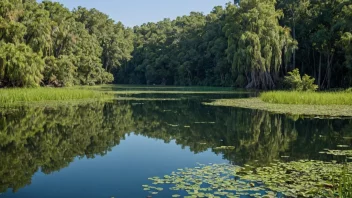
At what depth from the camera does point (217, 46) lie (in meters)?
62.8

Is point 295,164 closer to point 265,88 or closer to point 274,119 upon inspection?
point 274,119

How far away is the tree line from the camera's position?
36.9 metres

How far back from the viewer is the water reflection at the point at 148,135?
30.8 ft

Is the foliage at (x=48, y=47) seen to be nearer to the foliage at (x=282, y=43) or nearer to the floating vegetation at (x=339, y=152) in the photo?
the foliage at (x=282, y=43)

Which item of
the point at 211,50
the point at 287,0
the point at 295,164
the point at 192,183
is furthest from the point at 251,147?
the point at 211,50

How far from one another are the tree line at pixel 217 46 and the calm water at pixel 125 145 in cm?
2034

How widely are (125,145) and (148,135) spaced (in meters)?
2.15

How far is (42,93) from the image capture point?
26.1 meters

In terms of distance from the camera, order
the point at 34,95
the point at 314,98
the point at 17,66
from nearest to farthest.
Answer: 1. the point at 314,98
2. the point at 34,95
3. the point at 17,66

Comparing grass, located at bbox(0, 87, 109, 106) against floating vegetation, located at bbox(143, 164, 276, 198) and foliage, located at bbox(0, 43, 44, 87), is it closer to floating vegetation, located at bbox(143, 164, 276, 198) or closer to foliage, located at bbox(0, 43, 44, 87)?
foliage, located at bbox(0, 43, 44, 87)

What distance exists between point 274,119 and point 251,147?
6514mm

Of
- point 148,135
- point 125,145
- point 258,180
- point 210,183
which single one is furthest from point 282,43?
point 210,183

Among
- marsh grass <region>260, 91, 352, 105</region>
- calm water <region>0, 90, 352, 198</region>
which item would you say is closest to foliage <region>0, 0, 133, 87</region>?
calm water <region>0, 90, 352, 198</region>

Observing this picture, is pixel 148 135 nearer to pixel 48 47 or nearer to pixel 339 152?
pixel 339 152
